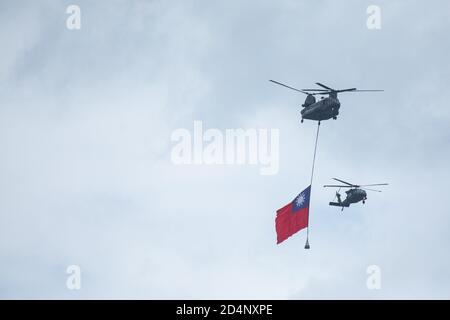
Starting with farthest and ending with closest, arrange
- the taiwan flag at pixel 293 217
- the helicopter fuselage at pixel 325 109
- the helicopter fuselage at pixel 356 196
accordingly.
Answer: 1. the helicopter fuselage at pixel 356 196
2. the helicopter fuselage at pixel 325 109
3. the taiwan flag at pixel 293 217

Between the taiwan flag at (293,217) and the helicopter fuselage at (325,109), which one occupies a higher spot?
the helicopter fuselage at (325,109)

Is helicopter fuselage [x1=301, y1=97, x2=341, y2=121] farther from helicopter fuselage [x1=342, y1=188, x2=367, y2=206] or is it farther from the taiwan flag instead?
helicopter fuselage [x1=342, y1=188, x2=367, y2=206]

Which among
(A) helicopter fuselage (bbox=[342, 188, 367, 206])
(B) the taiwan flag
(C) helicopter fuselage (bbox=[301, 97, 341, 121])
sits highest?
(C) helicopter fuselage (bbox=[301, 97, 341, 121])

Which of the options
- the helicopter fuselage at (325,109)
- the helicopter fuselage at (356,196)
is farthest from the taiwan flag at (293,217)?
the helicopter fuselage at (356,196)

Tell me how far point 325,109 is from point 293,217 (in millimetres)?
12341

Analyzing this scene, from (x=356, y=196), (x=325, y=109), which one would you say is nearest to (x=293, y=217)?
(x=325, y=109)

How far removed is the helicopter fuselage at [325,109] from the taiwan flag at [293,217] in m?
8.36

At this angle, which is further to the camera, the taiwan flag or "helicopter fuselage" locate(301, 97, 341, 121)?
"helicopter fuselage" locate(301, 97, 341, 121)

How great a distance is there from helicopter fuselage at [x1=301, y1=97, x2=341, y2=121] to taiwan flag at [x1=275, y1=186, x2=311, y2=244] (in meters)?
8.36

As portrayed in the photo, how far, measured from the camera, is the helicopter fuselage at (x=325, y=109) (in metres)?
111

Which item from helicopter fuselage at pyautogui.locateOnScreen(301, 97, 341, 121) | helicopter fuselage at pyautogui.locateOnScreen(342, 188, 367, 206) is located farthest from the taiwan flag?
helicopter fuselage at pyautogui.locateOnScreen(342, 188, 367, 206)

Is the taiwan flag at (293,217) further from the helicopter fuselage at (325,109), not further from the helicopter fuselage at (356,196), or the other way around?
the helicopter fuselage at (356,196)

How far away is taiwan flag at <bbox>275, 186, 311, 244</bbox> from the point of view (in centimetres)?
10825

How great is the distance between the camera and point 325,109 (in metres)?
111
